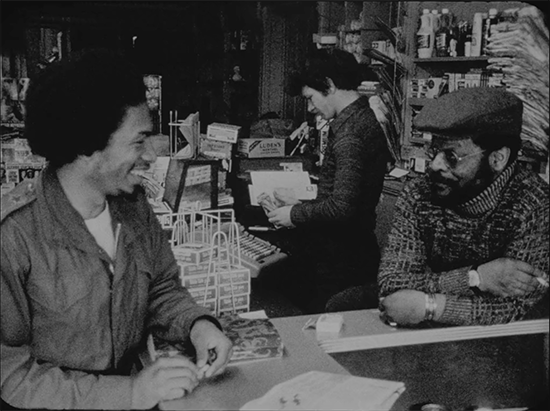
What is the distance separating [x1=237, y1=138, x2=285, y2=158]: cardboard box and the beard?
203 cm

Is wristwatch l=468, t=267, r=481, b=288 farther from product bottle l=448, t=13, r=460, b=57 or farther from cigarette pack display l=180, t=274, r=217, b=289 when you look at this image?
product bottle l=448, t=13, r=460, b=57

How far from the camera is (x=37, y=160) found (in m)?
3.77

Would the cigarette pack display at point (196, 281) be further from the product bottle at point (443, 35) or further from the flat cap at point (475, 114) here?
the product bottle at point (443, 35)

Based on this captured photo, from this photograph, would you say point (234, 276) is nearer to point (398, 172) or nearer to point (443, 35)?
point (443, 35)

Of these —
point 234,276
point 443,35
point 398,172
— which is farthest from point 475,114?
point 398,172

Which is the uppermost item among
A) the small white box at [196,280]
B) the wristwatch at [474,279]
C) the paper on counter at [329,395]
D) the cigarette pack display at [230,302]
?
the wristwatch at [474,279]

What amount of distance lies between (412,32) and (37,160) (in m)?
2.71

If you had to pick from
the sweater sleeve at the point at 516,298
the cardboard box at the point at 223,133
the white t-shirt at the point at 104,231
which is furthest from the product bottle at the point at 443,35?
the white t-shirt at the point at 104,231

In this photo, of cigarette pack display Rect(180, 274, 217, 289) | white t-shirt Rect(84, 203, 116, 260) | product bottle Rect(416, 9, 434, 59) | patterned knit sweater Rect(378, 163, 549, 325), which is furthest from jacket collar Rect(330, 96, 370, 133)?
product bottle Rect(416, 9, 434, 59)

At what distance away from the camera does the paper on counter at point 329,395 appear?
4.41 ft

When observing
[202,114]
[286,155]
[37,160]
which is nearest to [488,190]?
[286,155]

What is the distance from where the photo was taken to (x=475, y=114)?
193cm

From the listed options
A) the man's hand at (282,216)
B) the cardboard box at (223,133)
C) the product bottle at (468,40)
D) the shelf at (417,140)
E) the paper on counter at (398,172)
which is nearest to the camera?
the man's hand at (282,216)

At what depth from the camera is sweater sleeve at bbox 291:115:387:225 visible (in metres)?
2.70
